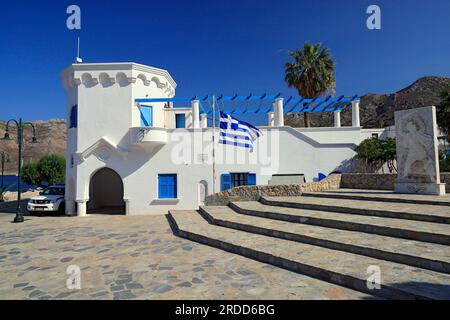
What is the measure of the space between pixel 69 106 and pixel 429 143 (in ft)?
63.9

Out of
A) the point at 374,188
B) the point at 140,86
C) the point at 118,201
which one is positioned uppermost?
the point at 140,86

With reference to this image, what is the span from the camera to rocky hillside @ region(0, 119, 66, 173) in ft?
433

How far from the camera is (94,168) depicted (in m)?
15.6

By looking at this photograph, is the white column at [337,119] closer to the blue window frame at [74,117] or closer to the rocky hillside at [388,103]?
the blue window frame at [74,117]

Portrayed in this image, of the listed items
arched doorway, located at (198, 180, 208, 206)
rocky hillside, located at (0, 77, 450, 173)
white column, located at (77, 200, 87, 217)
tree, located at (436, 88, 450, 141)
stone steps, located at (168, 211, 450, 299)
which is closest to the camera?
stone steps, located at (168, 211, 450, 299)

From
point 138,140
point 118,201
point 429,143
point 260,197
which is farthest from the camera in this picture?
point 118,201

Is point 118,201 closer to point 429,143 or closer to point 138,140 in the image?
point 138,140

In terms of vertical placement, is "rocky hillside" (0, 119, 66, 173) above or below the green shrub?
above

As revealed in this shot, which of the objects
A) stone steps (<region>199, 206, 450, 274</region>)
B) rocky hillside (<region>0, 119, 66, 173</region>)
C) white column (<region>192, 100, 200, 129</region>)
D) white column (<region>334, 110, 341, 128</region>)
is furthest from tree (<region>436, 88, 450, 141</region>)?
rocky hillside (<region>0, 119, 66, 173</region>)

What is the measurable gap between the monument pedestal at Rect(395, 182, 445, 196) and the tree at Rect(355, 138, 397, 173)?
4.84m

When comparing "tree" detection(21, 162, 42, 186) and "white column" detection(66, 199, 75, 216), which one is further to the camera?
"tree" detection(21, 162, 42, 186)

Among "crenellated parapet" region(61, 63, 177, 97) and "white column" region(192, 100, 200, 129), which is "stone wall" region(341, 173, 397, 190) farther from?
"crenellated parapet" region(61, 63, 177, 97)

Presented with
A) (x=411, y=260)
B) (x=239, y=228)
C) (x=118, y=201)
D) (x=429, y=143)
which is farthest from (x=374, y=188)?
(x=118, y=201)

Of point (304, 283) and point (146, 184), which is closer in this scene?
point (304, 283)
